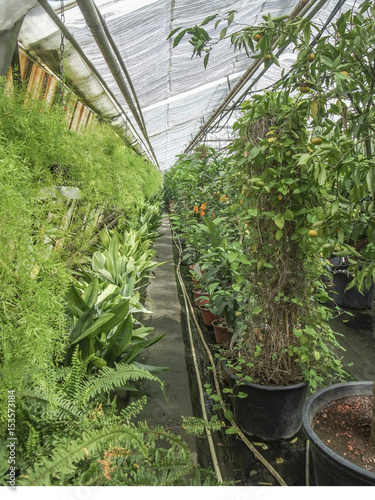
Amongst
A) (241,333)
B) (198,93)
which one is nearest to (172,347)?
(241,333)

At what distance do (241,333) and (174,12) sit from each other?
2173 mm

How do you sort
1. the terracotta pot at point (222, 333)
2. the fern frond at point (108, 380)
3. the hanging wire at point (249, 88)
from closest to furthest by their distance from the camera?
the fern frond at point (108, 380), the hanging wire at point (249, 88), the terracotta pot at point (222, 333)

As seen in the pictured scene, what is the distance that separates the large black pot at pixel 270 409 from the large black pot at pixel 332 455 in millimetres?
280

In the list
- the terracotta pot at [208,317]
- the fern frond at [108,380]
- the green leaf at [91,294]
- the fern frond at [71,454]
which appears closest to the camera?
the fern frond at [71,454]

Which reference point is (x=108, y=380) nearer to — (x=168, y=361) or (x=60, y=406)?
(x=60, y=406)

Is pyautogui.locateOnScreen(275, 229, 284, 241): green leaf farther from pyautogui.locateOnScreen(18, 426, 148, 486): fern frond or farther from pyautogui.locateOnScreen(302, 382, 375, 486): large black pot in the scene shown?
pyautogui.locateOnScreen(18, 426, 148, 486): fern frond

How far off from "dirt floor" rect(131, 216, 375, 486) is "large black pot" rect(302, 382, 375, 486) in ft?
1.08

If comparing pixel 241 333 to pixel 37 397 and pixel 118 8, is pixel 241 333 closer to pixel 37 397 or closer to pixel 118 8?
pixel 37 397

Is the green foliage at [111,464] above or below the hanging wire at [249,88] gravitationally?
below

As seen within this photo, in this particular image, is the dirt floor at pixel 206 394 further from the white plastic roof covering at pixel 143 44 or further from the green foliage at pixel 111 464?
the white plastic roof covering at pixel 143 44

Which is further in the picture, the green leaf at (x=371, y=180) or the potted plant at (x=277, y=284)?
the potted plant at (x=277, y=284)

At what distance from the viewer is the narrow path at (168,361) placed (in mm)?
1881

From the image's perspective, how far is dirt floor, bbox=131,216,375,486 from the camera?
172cm

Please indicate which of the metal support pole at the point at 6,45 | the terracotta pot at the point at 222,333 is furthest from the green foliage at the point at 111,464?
the terracotta pot at the point at 222,333
